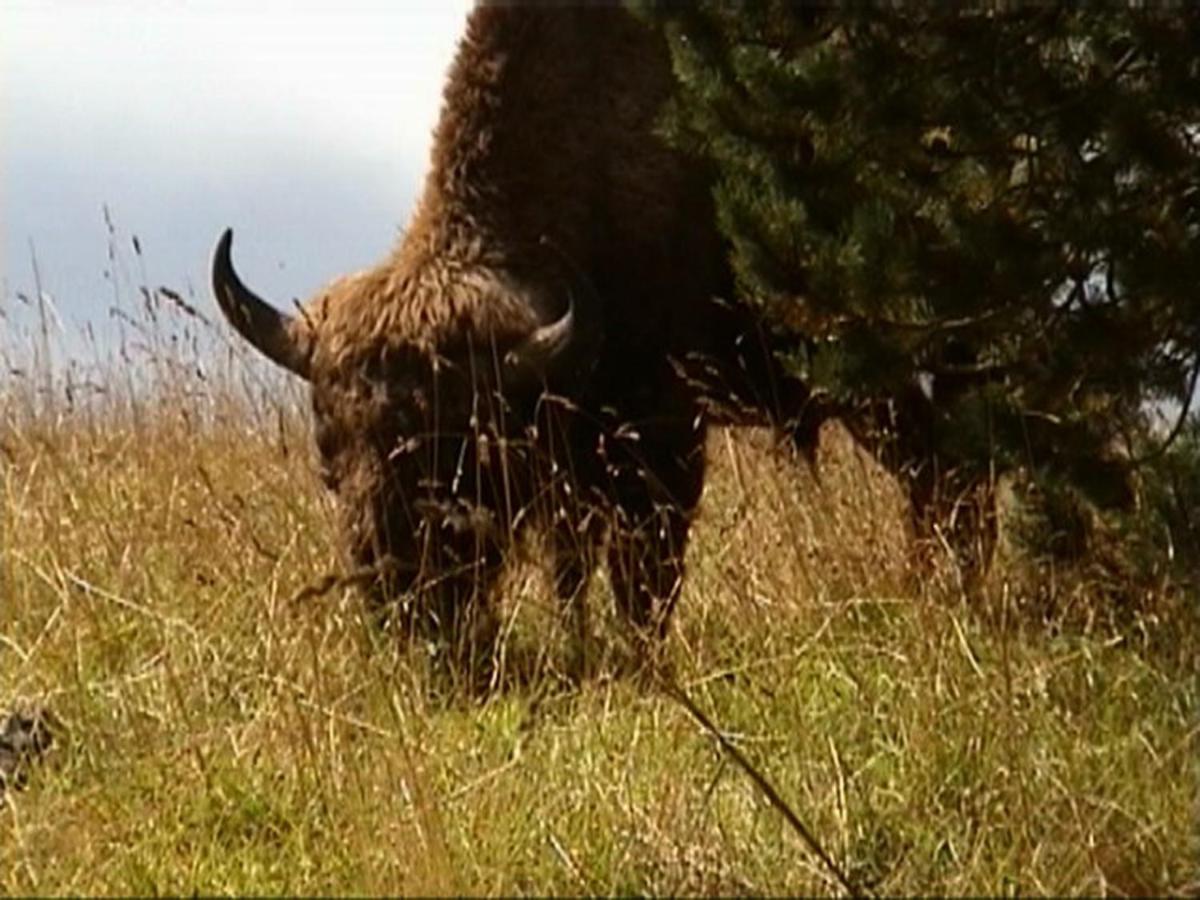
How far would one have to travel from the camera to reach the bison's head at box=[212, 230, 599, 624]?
5.76 meters

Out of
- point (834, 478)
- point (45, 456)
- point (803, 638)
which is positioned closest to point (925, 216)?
point (803, 638)

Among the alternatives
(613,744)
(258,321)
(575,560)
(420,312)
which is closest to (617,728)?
(613,744)

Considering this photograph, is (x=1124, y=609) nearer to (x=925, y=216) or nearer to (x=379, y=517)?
(x=925, y=216)

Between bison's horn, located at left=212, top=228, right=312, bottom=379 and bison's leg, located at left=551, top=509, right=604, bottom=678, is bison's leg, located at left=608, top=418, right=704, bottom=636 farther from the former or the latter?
bison's horn, located at left=212, top=228, right=312, bottom=379

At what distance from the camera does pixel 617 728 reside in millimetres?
4625

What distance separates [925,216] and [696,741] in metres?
1.38

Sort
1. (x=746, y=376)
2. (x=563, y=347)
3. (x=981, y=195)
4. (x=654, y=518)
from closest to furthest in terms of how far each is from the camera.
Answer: (x=981, y=195), (x=563, y=347), (x=654, y=518), (x=746, y=376)

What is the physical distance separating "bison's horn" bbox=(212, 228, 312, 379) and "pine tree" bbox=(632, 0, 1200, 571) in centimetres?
147

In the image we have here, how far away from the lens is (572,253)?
640 centimetres

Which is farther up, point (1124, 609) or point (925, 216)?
point (925, 216)

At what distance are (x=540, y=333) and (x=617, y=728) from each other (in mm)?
1731

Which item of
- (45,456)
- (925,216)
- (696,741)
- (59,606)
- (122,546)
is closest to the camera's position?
(696,741)

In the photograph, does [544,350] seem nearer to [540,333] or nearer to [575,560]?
[540,333]

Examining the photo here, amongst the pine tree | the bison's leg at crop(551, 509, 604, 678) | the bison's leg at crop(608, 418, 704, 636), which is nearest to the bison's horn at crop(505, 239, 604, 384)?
the bison's leg at crop(608, 418, 704, 636)
